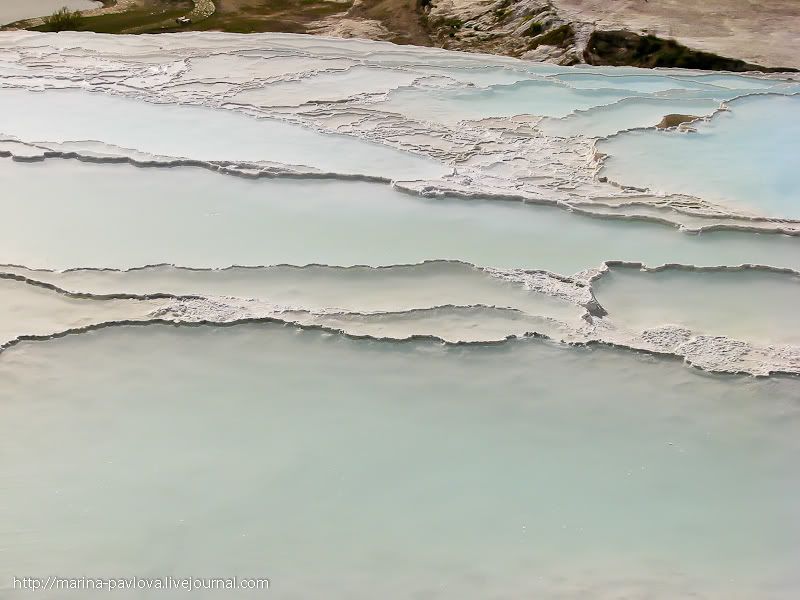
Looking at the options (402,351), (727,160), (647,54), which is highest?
(647,54)

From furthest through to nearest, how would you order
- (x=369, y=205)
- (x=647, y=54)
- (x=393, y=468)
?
(x=647, y=54)
(x=369, y=205)
(x=393, y=468)

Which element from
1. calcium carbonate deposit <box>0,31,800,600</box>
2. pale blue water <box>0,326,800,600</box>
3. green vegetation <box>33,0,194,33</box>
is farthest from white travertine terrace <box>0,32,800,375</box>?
green vegetation <box>33,0,194,33</box>

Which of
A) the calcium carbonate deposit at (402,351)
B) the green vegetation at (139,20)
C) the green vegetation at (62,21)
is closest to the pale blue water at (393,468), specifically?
the calcium carbonate deposit at (402,351)

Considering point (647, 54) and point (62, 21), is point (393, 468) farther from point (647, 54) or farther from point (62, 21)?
point (62, 21)

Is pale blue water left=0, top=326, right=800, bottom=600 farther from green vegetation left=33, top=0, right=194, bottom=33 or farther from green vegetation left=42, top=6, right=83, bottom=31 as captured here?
green vegetation left=42, top=6, right=83, bottom=31

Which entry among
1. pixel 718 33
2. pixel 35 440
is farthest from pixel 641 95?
pixel 35 440

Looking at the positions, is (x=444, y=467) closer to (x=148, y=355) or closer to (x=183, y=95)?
(x=148, y=355)

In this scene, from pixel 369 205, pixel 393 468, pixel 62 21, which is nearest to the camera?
pixel 393 468

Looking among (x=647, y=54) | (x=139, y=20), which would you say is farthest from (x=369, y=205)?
(x=139, y=20)
